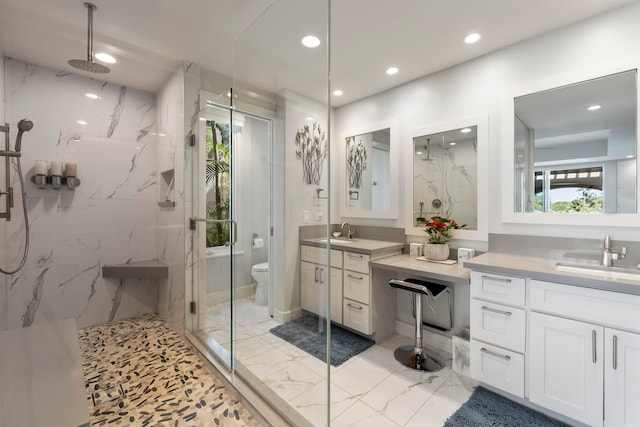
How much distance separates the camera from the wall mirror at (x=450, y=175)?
2357 mm

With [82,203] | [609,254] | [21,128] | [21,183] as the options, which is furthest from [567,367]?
[21,128]

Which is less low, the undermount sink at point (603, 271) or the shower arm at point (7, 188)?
the shower arm at point (7, 188)

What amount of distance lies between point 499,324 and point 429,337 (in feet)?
2.94

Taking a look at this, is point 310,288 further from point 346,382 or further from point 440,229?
point 440,229

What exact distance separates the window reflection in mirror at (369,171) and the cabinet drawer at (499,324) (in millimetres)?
1339

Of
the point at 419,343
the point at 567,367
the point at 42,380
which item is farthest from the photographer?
the point at 419,343

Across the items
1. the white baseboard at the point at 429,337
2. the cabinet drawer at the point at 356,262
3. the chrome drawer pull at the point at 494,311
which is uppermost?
the cabinet drawer at the point at 356,262

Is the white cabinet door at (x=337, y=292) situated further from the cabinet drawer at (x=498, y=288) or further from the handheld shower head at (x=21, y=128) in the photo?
the handheld shower head at (x=21, y=128)

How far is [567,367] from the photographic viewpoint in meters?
1.57

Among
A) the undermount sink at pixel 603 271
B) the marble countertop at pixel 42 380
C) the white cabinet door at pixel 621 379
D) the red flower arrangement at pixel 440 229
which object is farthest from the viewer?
the red flower arrangement at pixel 440 229

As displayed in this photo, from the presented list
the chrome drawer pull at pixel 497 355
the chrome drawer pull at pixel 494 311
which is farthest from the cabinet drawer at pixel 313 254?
the chrome drawer pull at pixel 497 355

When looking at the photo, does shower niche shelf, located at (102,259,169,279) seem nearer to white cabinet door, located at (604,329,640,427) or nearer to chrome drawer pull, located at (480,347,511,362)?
chrome drawer pull, located at (480,347,511,362)

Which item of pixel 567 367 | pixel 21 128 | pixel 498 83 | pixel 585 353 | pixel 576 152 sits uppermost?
pixel 498 83

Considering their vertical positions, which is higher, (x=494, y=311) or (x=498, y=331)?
(x=494, y=311)
